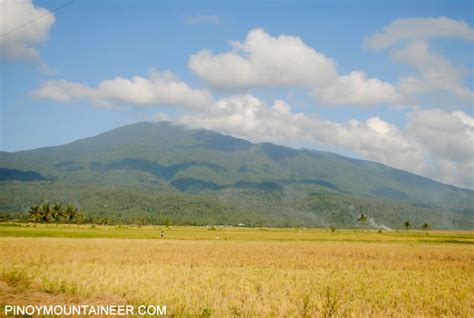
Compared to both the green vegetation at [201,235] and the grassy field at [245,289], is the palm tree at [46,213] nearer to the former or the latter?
the green vegetation at [201,235]

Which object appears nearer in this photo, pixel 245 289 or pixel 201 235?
pixel 245 289

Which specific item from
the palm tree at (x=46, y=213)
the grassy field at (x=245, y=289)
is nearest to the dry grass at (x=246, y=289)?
the grassy field at (x=245, y=289)

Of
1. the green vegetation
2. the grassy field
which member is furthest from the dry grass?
the green vegetation

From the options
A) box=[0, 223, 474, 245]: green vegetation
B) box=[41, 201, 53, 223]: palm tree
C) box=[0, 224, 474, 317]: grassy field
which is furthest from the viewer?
box=[41, 201, 53, 223]: palm tree

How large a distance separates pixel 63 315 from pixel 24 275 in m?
10.0

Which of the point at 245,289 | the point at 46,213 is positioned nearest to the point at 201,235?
the point at 245,289

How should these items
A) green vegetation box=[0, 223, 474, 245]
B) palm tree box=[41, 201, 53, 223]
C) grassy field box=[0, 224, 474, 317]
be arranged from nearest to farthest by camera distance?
1. grassy field box=[0, 224, 474, 317]
2. green vegetation box=[0, 223, 474, 245]
3. palm tree box=[41, 201, 53, 223]

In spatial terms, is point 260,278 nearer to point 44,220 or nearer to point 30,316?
point 30,316

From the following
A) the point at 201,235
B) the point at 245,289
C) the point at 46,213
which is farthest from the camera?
the point at 46,213

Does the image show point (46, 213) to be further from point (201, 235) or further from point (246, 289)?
point (246, 289)

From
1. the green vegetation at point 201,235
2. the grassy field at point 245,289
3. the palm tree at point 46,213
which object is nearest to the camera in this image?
the grassy field at point 245,289

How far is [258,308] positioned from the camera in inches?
609

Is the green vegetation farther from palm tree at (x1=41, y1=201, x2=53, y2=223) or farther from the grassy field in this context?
the grassy field

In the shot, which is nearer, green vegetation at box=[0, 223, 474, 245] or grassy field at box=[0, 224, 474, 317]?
grassy field at box=[0, 224, 474, 317]
